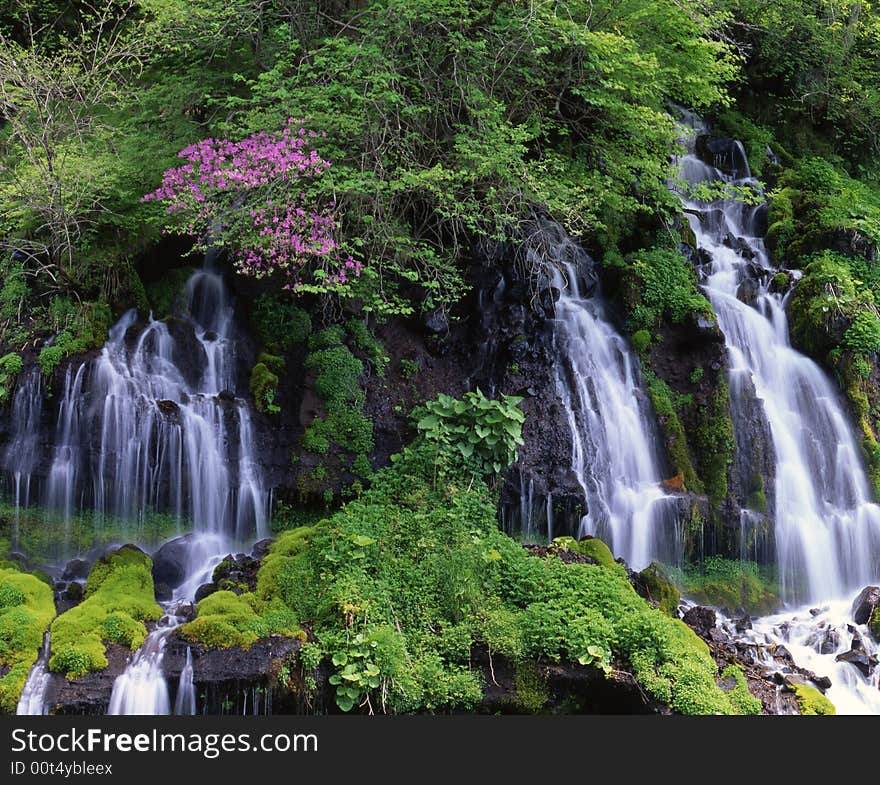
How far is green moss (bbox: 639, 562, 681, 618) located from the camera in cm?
895

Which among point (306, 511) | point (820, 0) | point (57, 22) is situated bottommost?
point (306, 511)

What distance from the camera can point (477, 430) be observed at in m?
9.16

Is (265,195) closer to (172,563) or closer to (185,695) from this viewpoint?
(172,563)

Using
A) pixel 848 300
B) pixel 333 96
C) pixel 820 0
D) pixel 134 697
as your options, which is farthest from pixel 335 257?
pixel 820 0

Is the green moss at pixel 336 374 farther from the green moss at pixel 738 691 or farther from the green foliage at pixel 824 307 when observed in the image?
the green foliage at pixel 824 307

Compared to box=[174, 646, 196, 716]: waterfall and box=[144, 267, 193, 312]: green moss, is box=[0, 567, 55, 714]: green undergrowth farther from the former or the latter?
box=[144, 267, 193, 312]: green moss

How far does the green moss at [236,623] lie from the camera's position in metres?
6.73

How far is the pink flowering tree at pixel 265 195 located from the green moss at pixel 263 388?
1592mm

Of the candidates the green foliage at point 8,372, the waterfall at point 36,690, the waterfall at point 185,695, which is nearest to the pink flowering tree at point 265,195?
the green foliage at point 8,372

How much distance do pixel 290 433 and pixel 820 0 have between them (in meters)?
15.3

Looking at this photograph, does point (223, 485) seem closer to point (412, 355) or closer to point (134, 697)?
point (412, 355)

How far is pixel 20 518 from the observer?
30.1 ft

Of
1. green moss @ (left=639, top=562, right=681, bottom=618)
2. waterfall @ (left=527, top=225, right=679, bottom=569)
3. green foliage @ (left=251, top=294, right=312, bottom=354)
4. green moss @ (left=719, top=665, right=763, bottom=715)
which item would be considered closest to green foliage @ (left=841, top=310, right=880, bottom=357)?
waterfall @ (left=527, top=225, right=679, bottom=569)

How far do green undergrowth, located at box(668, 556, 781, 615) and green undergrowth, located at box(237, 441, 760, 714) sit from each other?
2.49m
